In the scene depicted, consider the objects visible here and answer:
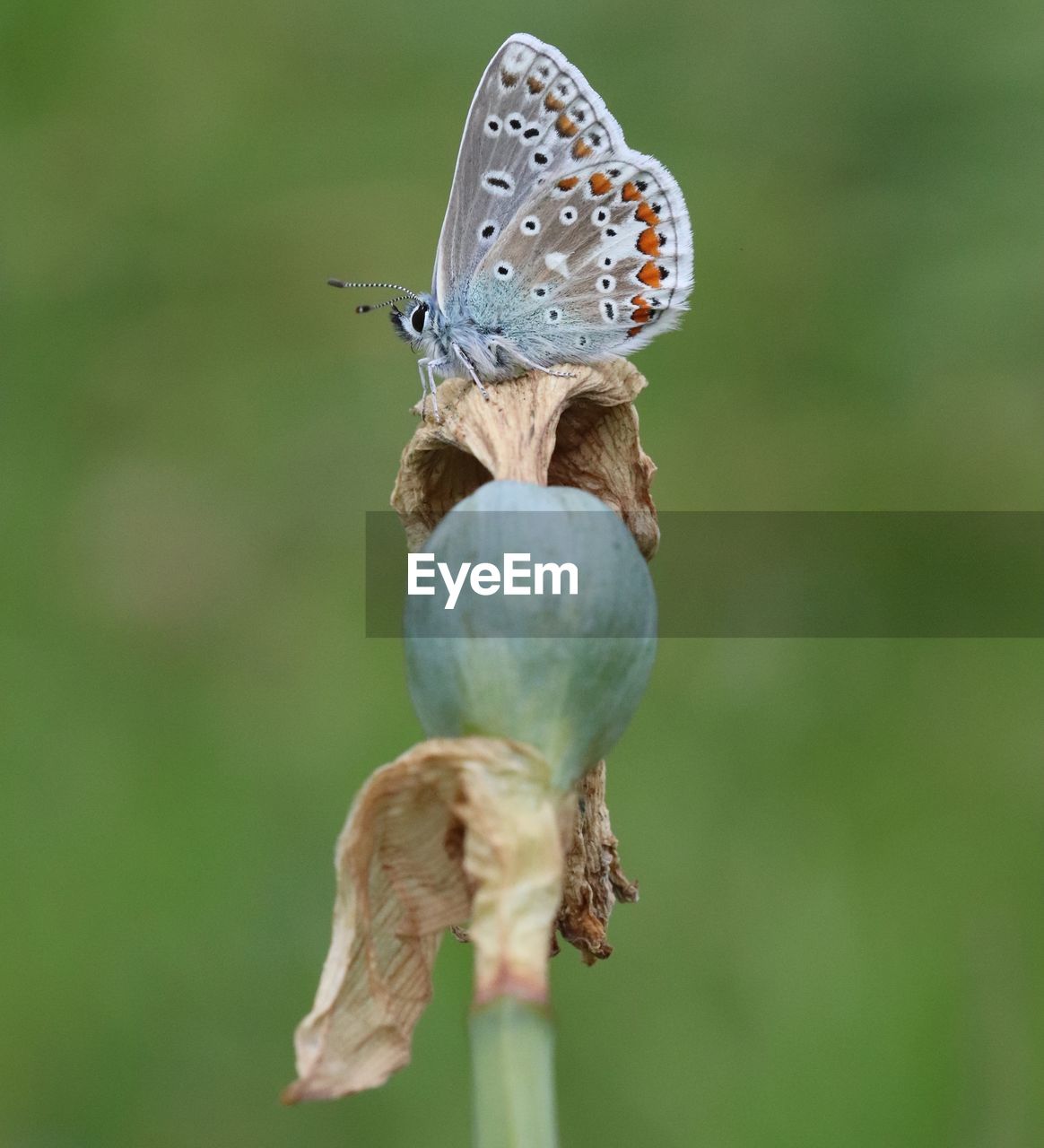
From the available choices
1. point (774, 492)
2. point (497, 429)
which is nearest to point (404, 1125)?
point (774, 492)

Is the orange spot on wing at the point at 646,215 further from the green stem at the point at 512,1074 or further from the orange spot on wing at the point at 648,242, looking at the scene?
the green stem at the point at 512,1074

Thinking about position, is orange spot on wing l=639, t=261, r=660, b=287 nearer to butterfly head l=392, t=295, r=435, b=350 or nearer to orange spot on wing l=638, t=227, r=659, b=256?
orange spot on wing l=638, t=227, r=659, b=256

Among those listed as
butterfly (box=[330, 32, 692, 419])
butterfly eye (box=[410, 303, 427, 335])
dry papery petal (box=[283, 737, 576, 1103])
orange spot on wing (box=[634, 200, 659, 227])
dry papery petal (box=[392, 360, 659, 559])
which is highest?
→ butterfly eye (box=[410, 303, 427, 335])

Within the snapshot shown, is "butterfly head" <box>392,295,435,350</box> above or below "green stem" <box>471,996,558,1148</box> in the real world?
above

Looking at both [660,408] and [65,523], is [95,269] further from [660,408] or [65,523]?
[660,408]

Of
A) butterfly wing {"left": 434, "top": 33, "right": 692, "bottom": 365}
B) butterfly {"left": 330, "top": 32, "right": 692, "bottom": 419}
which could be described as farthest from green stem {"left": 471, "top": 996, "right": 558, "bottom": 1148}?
butterfly wing {"left": 434, "top": 33, "right": 692, "bottom": 365}

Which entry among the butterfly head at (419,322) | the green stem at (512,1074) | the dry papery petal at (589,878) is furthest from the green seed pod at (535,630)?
the butterfly head at (419,322)
